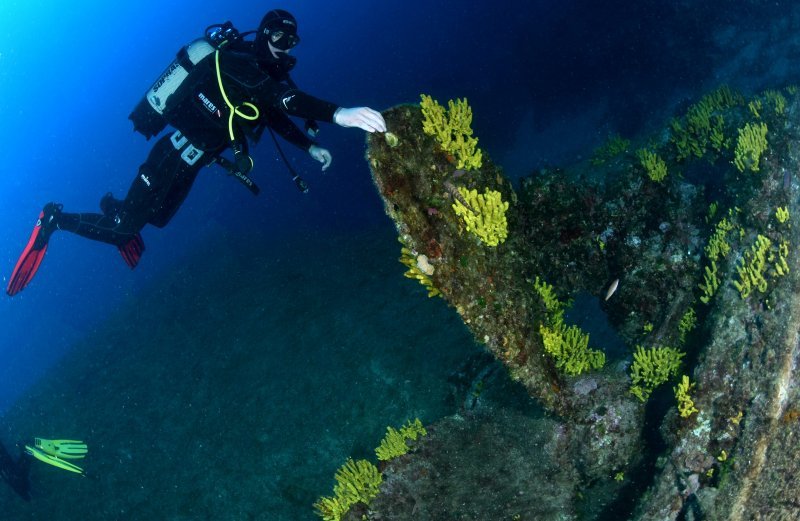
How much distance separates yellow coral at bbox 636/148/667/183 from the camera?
6547 mm

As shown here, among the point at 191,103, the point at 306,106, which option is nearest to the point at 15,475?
the point at 191,103

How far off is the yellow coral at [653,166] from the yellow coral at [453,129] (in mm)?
3375

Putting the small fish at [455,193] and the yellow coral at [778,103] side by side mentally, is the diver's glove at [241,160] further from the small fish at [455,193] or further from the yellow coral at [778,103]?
the yellow coral at [778,103]

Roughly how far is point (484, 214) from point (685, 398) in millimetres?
2788

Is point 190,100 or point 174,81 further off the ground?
point 174,81

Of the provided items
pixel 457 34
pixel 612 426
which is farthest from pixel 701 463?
pixel 457 34

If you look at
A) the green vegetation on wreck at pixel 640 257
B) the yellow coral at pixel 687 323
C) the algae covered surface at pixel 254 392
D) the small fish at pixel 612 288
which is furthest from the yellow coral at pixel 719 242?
the algae covered surface at pixel 254 392

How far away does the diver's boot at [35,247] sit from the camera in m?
11.0

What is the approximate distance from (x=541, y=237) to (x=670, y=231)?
177cm

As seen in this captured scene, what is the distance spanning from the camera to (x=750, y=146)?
19.2 ft

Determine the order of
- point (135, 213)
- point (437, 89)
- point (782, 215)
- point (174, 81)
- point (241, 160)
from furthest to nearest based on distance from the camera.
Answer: point (437, 89), point (135, 213), point (174, 81), point (241, 160), point (782, 215)

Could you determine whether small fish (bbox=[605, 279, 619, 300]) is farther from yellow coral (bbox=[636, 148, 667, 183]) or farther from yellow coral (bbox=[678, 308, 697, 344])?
yellow coral (bbox=[636, 148, 667, 183])

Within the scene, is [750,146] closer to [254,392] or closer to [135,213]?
[135,213]

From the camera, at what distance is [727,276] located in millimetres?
5137
